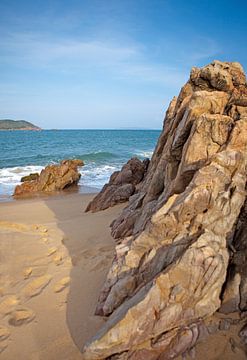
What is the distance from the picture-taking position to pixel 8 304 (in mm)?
5484

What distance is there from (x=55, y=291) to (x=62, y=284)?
0.88ft

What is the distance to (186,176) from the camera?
5578 millimetres

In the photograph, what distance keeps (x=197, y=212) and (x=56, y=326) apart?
3.01 meters

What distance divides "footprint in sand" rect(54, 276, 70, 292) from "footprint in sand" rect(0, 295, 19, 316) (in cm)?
79

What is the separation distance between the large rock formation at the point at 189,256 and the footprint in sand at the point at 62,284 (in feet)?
4.48

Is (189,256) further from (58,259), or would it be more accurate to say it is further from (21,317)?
(58,259)

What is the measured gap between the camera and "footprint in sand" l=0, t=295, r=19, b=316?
5.28 meters

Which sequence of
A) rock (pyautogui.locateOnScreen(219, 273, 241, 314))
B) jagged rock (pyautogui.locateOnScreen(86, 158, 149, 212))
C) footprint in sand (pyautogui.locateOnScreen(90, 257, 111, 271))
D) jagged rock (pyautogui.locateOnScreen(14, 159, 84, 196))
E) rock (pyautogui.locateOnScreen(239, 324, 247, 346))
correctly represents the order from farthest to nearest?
jagged rock (pyautogui.locateOnScreen(14, 159, 84, 196)), jagged rock (pyautogui.locateOnScreen(86, 158, 149, 212)), footprint in sand (pyautogui.locateOnScreen(90, 257, 111, 271)), rock (pyautogui.locateOnScreen(219, 273, 241, 314)), rock (pyautogui.locateOnScreen(239, 324, 247, 346))

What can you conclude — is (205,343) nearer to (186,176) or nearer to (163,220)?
(163,220)

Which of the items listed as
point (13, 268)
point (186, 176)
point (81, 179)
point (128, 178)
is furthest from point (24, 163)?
point (186, 176)

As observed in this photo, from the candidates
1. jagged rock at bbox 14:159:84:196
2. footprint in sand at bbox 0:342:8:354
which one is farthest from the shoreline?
footprint in sand at bbox 0:342:8:354

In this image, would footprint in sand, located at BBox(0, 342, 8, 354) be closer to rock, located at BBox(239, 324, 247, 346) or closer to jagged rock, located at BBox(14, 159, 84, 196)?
rock, located at BBox(239, 324, 247, 346)

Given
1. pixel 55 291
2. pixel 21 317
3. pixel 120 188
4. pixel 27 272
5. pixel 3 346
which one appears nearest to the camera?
pixel 3 346

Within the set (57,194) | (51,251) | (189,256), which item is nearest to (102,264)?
(51,251)
